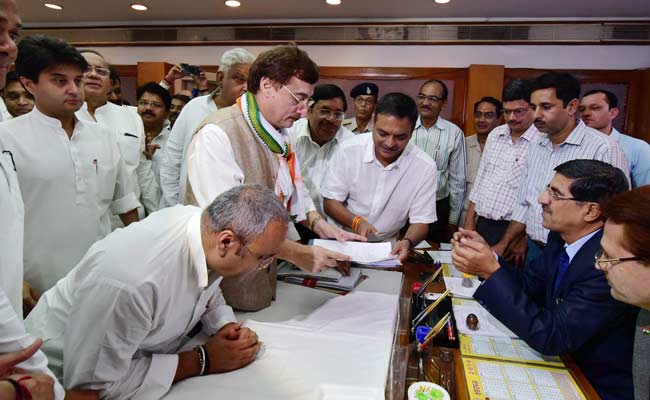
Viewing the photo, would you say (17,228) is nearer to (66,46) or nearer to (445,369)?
(66,46)

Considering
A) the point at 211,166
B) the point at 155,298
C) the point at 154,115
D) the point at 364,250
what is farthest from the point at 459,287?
the point at 154,115

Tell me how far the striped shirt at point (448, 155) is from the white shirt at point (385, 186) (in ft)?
4.60

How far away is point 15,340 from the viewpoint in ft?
2.79

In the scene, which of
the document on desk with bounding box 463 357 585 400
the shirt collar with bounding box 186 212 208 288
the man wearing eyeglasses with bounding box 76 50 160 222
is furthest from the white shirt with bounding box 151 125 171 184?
the document on desk with bounding box 463 357 585 400

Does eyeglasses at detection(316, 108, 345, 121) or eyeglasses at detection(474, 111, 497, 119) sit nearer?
eyeglasses at detection(316, 108, 345, 121)

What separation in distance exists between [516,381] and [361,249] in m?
0.81

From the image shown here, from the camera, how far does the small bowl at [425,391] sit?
1.06 meters

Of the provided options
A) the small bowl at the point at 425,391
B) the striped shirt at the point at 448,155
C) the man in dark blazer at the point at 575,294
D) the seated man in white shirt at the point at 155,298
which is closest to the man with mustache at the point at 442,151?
the striped shirt at the point at 448,155

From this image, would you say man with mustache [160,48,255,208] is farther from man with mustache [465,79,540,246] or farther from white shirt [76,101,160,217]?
man with mustache [465,79,540,246]

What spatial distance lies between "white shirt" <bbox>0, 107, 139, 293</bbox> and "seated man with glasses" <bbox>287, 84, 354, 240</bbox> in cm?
128

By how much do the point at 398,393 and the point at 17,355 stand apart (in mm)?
850

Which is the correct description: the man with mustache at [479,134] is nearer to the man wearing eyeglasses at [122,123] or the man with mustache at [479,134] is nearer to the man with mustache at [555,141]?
the man with mustache at [555,141]

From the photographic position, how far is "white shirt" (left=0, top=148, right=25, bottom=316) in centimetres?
101

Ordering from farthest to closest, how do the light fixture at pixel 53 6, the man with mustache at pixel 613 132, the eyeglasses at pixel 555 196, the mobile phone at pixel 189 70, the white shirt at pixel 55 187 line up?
the light fixture at pixel 53 6
the mobile phone at pixel 189 70
the man with mustache at pixel 613 132
the white shirt at pixel 55 187
the eyeglasses at pixel 555 196
